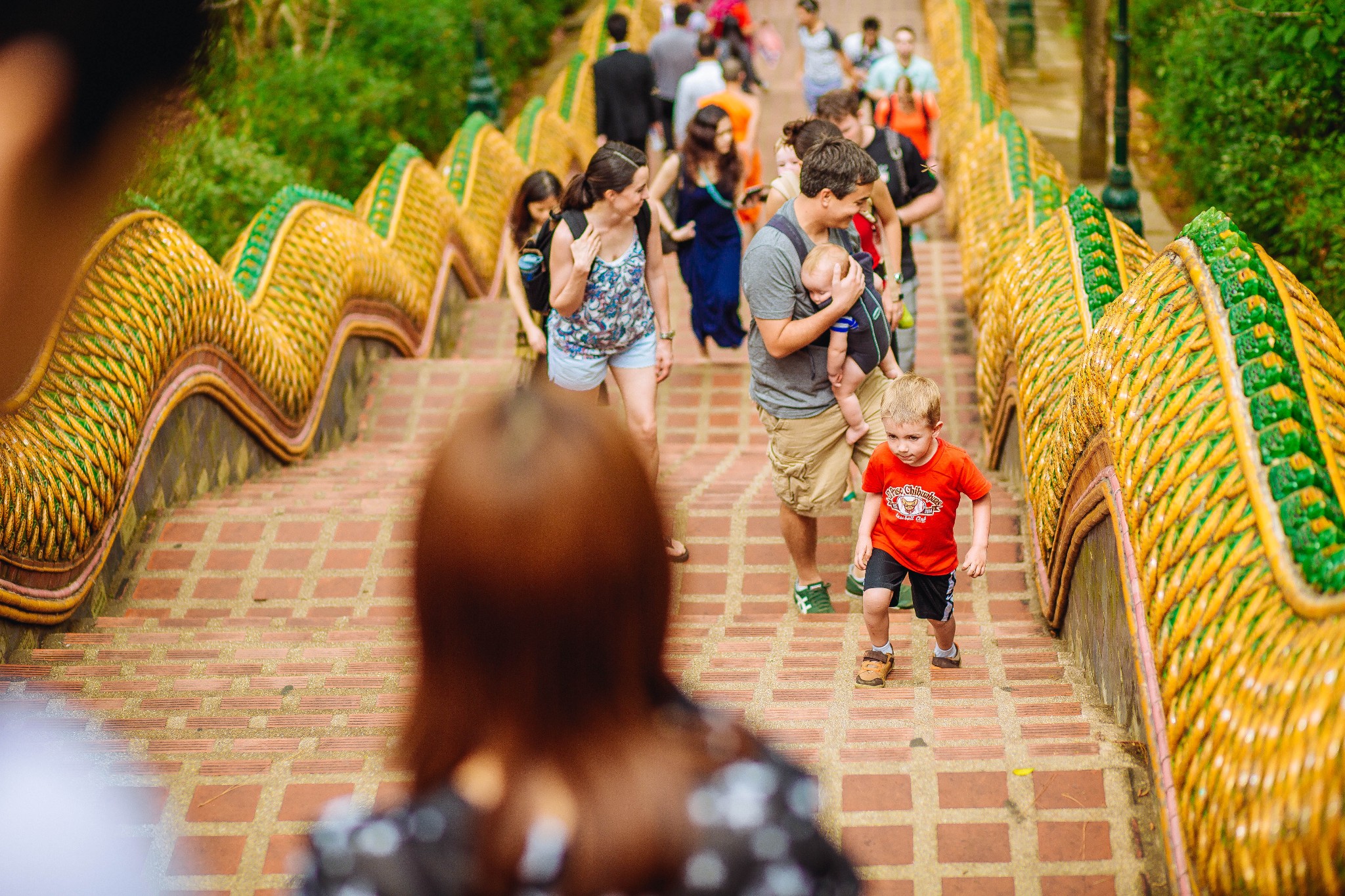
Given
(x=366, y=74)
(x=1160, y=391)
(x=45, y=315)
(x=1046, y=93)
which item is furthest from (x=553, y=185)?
(x=1046, y=93)

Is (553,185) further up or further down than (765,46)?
further up

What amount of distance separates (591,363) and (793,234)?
1138 millimetres

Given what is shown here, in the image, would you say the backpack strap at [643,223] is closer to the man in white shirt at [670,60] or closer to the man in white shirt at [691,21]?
the man in white shirt at [670,60]

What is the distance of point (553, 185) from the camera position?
6184 mm

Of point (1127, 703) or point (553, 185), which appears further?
point (553, 185)

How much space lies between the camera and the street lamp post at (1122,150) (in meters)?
8.74

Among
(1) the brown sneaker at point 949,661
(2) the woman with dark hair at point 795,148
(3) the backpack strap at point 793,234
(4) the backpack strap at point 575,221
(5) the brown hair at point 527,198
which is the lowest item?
(1) the brown sneaker at point 949,661

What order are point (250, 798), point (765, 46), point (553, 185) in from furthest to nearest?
point (765, 46) < point (553, 185) < point (250, 798)

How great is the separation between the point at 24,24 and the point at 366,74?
13.3 m

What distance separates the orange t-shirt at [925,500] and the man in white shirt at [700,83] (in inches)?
246

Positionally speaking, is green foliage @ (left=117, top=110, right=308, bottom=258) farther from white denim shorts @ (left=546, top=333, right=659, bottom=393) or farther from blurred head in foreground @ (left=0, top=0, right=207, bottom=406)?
blurred head in foreground @ (left=0, top=0, right=207, bottom=406)

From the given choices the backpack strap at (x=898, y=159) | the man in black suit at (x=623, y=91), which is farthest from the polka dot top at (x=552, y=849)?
the man in black suit at (x=623, y=91)

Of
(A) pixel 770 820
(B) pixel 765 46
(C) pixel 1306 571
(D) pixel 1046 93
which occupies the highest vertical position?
(A) pixel 770 820

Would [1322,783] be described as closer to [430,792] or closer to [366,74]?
Result: [430,792]
